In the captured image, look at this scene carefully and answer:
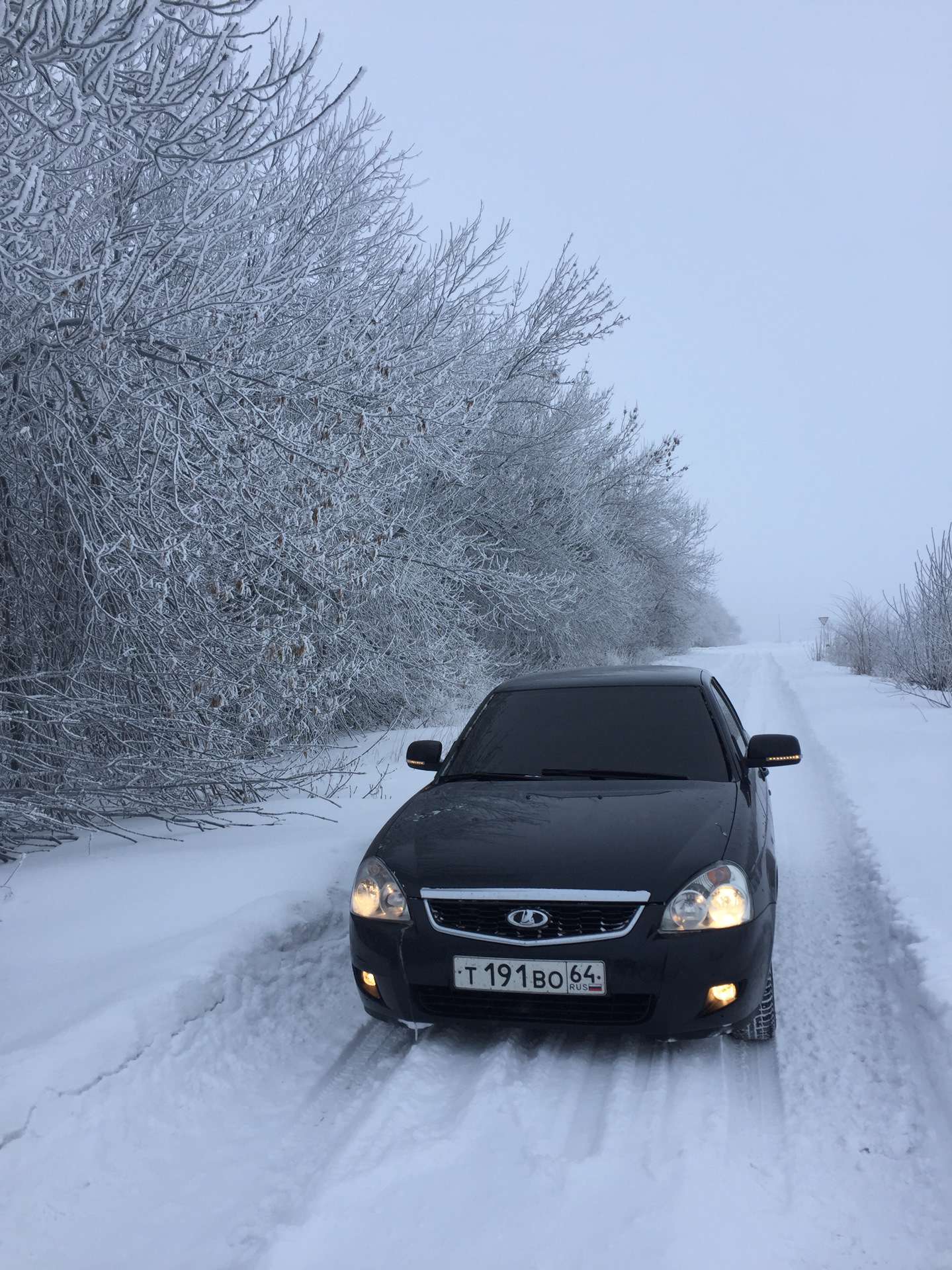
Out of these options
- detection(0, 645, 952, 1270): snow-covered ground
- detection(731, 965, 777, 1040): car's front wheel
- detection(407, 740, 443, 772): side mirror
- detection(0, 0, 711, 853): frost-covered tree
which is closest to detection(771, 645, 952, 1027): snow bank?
detection(0, 645, 952, 1270): snow-covered ground

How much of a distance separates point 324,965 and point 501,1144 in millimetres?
1747

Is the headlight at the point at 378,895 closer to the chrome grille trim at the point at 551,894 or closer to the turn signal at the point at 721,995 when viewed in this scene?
the chrome grille trim at the point at 551,894

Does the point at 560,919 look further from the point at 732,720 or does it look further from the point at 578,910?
the point at 732,720

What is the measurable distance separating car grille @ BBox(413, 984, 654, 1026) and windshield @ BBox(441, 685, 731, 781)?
1.27 metres

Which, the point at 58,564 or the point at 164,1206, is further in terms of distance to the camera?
the point at 58,564

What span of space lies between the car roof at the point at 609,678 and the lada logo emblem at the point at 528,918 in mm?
1860

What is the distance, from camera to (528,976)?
3.26 meters

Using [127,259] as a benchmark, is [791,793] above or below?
below

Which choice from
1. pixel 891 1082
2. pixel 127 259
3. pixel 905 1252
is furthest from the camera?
pixel 127 259

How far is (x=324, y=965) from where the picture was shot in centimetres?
439

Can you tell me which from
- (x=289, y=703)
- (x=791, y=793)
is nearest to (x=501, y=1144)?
(x=289, y=703)

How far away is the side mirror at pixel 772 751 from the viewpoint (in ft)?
14.6

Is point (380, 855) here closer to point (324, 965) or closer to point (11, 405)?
point (324, 965)

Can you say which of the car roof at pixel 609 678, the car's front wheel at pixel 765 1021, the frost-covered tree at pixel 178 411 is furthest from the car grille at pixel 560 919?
the frost-covered tree at pixel 178 411
